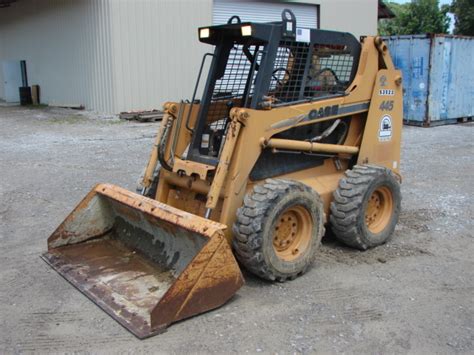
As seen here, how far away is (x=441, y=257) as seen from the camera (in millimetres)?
5238

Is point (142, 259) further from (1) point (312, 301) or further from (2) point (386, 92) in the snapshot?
(2) point (386, 92)

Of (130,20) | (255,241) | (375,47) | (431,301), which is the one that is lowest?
(431,301)

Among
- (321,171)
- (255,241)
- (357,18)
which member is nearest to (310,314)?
(255,241)

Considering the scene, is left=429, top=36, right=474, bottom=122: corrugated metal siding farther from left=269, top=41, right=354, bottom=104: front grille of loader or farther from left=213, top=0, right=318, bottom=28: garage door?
left=269, top=41, right=354, bottom=104: front grille of loader

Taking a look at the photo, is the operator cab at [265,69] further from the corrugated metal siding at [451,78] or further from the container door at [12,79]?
the container door at [12,79]

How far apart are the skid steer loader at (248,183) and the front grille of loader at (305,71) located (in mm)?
13

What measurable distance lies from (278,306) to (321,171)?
5.76ft

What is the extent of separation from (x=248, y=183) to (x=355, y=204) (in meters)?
1.05

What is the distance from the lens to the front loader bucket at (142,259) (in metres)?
3.78

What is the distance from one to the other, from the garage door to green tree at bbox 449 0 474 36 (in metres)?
18.4

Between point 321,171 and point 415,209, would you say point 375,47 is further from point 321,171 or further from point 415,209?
point 415,209

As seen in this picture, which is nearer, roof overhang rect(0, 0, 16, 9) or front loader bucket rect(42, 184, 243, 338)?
front loader bucket rect(42, 184, 243, 338)

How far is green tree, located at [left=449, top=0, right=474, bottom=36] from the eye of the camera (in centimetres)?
3406

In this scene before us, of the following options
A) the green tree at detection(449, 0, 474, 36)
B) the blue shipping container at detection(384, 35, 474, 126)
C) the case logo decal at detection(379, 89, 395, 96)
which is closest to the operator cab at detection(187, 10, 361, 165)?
the case logo decal at detection(379, 89, 395, 96)
